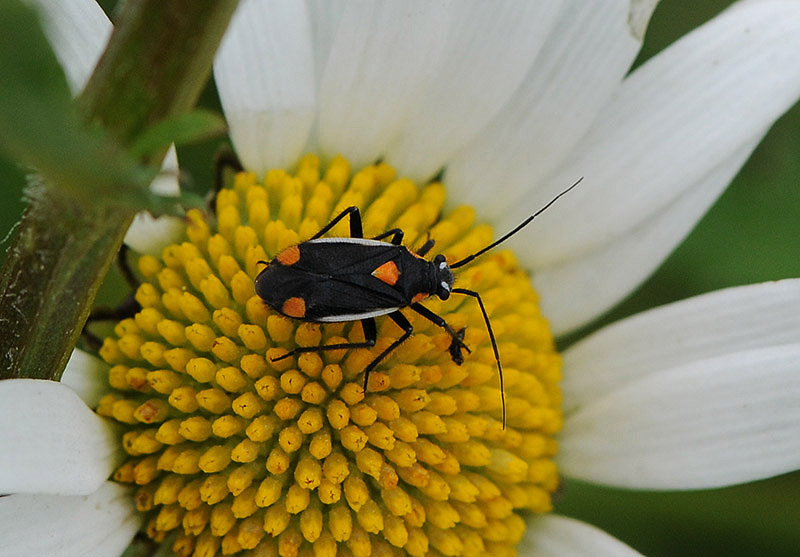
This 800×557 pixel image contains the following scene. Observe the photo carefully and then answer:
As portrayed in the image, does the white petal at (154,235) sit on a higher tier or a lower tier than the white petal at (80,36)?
lower

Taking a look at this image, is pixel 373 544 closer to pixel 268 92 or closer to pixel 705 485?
pixel 705 485

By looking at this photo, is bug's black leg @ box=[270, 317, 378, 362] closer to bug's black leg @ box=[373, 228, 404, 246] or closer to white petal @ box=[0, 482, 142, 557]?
bug's black leg @ box=[373, 228, 404, 246]

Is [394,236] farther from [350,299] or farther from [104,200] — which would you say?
[104,200]

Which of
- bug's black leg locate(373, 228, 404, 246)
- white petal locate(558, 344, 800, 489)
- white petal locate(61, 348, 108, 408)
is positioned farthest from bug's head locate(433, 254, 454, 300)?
white petal locate(61, 348, 108, 408)

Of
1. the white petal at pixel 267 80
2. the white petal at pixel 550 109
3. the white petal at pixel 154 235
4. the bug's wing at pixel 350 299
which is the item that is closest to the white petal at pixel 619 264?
the white petal at pixel 550 109

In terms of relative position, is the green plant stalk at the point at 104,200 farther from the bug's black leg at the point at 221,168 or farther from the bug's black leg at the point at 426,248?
the bug's black leg at the point at 426,248

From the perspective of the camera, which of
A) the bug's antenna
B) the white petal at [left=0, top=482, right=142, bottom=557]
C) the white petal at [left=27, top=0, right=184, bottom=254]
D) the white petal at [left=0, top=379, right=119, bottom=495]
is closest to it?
the white petal at [left=0, top=379, right=119, bottom=495]
